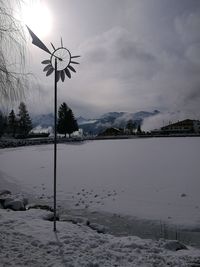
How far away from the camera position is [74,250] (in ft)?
15.5

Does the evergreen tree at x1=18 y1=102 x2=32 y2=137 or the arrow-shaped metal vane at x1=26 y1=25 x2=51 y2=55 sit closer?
the arrow-shaped metal vane at x1=26 y1=25 x2=51 y2=55

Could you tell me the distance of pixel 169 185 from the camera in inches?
480

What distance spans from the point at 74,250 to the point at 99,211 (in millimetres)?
4411

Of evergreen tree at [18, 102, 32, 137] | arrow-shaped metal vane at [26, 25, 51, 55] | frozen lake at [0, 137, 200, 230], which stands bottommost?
frozen lake at [0, 137, 200, 230]

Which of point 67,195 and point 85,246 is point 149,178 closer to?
point 67,195

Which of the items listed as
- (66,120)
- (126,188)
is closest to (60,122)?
(66,120)

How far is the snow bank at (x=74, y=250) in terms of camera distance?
14.2 ft

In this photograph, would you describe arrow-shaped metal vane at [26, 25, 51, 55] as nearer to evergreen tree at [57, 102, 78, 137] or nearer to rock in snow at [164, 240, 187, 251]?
rock in snow at [164, 240, 187, 251]

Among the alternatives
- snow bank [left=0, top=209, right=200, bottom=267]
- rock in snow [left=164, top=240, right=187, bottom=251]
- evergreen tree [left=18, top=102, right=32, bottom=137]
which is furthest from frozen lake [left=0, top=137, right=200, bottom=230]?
evergreen tree [left=18, top=102, right=32, bottom=137]

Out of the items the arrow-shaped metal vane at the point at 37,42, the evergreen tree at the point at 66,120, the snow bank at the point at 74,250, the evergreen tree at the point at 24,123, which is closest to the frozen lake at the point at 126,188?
the snow bank at the point at 74,250

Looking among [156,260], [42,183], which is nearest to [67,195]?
[42,183]

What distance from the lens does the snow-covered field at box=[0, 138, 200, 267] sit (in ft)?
14.8

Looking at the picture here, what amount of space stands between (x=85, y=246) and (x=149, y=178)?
9276 mm

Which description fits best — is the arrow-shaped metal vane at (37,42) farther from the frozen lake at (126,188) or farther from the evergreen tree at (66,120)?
the evergreen tree at (66,120)
